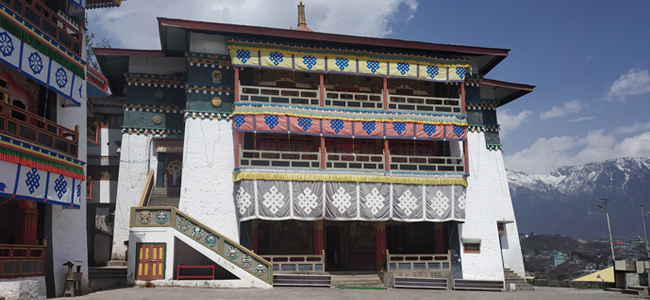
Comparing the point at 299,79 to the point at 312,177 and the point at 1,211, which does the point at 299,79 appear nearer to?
the point at 312,177

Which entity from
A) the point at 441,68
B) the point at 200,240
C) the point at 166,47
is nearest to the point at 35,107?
the point at 200,240

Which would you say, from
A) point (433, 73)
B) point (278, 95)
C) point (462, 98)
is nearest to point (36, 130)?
point (278, 95)

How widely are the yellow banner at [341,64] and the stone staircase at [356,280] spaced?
9.75m

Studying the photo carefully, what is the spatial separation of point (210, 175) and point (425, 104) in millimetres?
11084

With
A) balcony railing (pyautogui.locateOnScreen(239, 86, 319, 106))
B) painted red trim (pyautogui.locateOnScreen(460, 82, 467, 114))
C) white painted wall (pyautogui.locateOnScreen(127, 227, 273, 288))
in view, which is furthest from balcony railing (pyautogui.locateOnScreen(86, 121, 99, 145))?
painted red trim (pyautogui.locateOnScreen(460, 82, 467, 114))

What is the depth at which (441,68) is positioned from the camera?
2659 centimetres

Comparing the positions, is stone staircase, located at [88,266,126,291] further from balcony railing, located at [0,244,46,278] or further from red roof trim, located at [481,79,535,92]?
red roof trim, located at [481,79,535,92]

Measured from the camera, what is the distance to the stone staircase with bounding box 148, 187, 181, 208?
82.3 ft

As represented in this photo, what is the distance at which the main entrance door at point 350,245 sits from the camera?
27.0 metres

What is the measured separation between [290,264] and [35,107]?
38.4ft

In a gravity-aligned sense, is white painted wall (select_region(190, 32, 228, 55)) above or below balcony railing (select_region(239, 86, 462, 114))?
above

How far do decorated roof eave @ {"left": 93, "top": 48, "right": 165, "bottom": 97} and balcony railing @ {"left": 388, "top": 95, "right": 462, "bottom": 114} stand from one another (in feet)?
41.0

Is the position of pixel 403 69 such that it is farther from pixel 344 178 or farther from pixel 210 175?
pixel 210 175

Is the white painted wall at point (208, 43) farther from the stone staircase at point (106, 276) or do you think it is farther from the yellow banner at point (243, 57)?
the stone staircase at point (106, 276)
